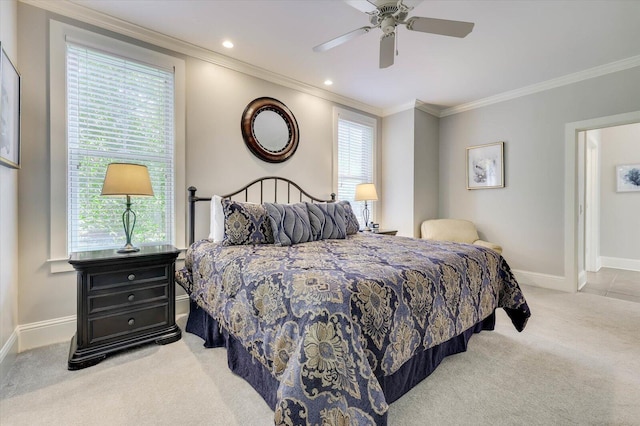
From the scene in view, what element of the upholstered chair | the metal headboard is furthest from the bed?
the upholstered chair

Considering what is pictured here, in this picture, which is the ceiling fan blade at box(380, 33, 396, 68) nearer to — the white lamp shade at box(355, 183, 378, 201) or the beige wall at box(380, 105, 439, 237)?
the white lamp shade at box(355, 183, 378, 201)

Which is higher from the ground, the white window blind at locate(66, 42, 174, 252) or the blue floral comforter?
the white window blind at locate(66, 42, 174, 252)

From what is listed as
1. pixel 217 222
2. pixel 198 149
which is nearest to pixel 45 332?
pixel 217 222

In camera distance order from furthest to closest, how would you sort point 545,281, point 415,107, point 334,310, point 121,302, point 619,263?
point 619,263, point 415,107, point 545,281, point 121,302, point 334,310

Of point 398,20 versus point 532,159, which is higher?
point 398,20

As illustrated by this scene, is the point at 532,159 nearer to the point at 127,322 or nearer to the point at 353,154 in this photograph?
the point at 353,154

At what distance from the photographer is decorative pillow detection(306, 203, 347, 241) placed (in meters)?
2.86

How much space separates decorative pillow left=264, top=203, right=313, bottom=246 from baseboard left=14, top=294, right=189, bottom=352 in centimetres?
184

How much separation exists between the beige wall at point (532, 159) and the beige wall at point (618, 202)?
8.42 feet

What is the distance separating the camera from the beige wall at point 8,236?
1844 mm

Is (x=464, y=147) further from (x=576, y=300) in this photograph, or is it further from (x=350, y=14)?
(x=350, y=14)

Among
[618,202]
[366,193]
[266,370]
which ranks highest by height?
→ [366,193]

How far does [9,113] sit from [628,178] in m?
8.12

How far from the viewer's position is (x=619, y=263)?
16.7 feet
